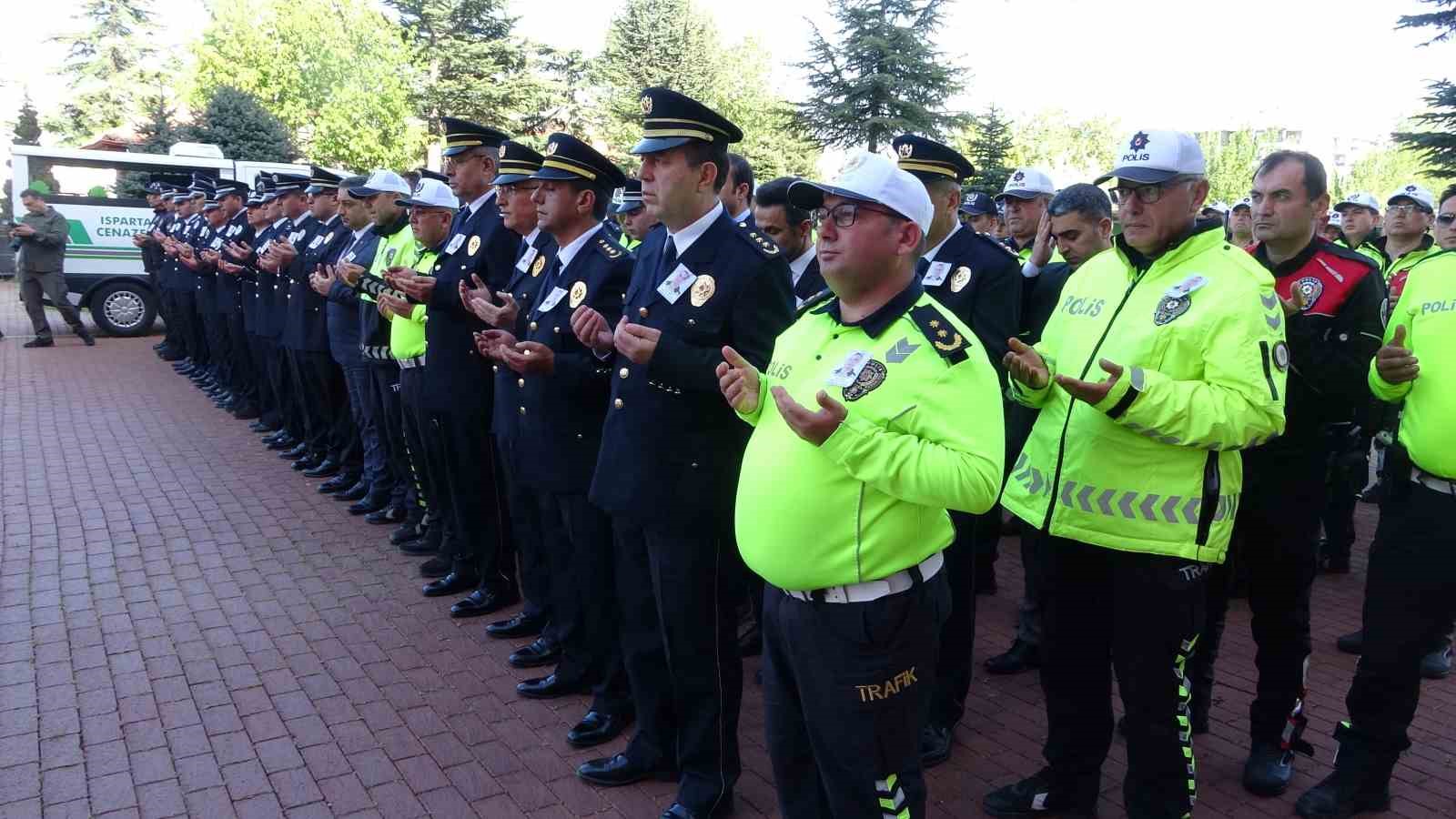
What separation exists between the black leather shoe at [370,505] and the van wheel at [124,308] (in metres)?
11.6

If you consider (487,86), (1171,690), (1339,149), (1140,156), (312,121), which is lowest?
(1171,690)

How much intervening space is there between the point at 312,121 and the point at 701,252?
28.7 metres

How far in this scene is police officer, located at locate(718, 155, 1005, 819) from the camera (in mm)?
2291

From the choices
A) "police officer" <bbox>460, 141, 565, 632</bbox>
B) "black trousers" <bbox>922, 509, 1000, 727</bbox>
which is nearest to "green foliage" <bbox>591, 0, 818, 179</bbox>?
"police officer" <bbox>460, 141, 565, 632</bbox>

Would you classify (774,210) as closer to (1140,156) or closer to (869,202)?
(1140,156)

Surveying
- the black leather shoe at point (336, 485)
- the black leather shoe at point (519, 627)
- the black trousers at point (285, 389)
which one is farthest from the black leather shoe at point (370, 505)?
the black leather shoe at point (519, 627)

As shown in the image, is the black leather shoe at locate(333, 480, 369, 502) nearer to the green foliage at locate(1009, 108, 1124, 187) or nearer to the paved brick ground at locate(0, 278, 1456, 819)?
the paved brick ground at locate(0, 278, 1456, 819)

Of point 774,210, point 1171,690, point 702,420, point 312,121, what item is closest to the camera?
point 1171,690

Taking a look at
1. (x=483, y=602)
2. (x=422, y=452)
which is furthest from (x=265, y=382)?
(x=483, y=602)

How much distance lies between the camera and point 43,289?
1430 cm

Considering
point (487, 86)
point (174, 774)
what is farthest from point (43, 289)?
point (487, 86)

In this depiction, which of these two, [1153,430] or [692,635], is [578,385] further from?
[1153,430]

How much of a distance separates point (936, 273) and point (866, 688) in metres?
2.23

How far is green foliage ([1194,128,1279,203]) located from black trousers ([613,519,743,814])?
42.8 meters
